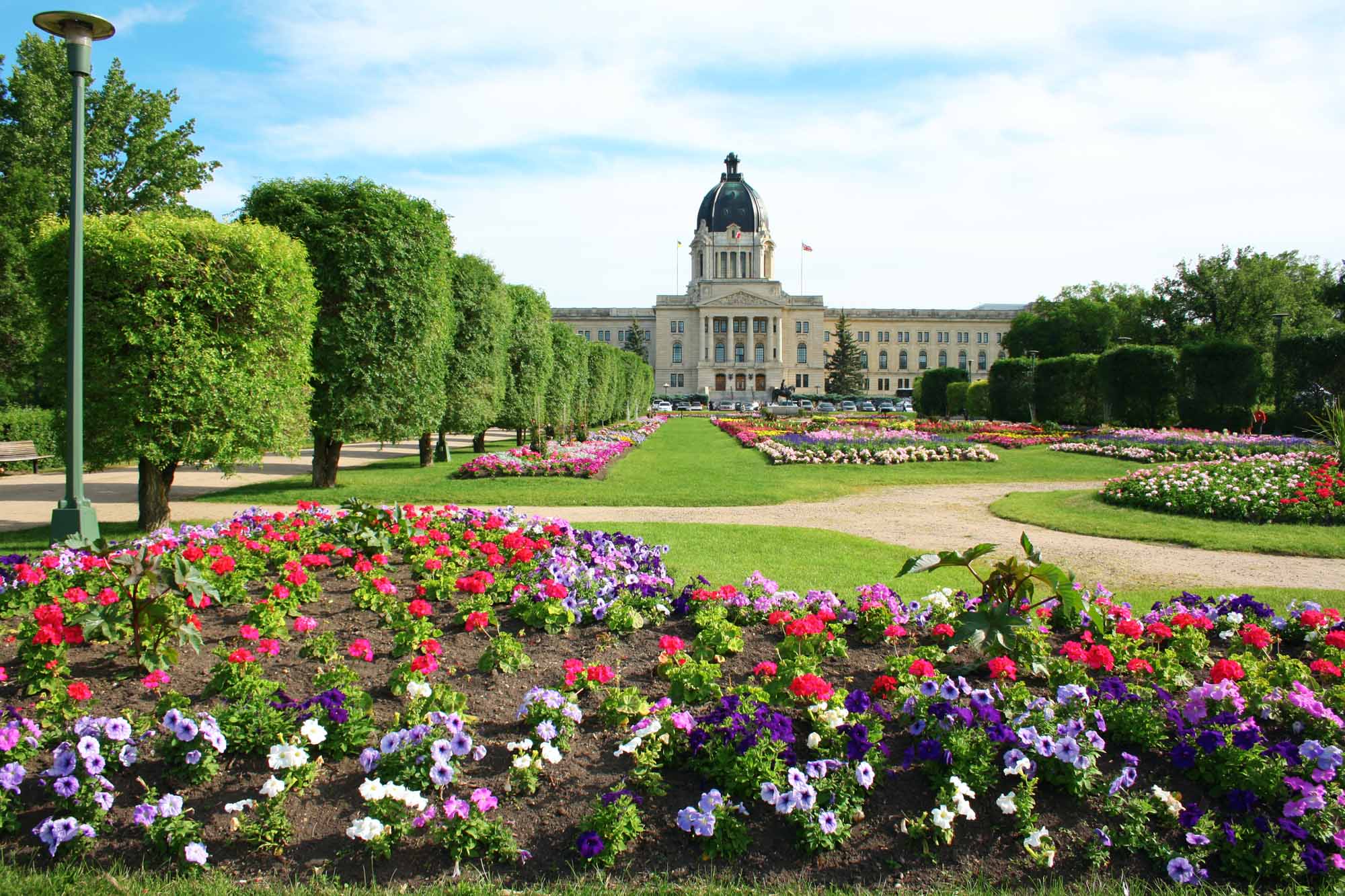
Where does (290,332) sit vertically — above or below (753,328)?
below

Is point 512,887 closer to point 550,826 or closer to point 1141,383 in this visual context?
point 550,826

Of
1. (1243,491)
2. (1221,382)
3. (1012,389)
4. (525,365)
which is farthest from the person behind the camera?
(1012,389)

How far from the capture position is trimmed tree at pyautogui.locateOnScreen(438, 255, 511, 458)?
2072 centimetres

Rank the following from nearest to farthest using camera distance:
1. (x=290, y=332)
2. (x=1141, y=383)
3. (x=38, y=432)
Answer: (x=290, y=332) < (x=38, y=432) < (x=1141, y=383)

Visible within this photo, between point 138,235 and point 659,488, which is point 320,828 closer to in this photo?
point 138,235

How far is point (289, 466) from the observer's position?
22.3 m

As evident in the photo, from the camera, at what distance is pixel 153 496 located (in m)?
10.8

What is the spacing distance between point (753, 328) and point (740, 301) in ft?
12.7

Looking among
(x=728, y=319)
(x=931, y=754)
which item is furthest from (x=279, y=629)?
(x=728, y=319)

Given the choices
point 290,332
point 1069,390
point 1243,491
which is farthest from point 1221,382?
point 290,332

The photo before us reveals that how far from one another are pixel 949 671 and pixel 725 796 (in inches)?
66.5

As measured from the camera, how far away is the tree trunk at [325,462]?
15672 mm

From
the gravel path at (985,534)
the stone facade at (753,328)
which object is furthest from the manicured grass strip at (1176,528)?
the stone facade at (753,328)

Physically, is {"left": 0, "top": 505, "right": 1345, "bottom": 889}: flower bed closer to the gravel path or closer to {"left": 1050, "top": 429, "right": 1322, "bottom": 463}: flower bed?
the gravel path
